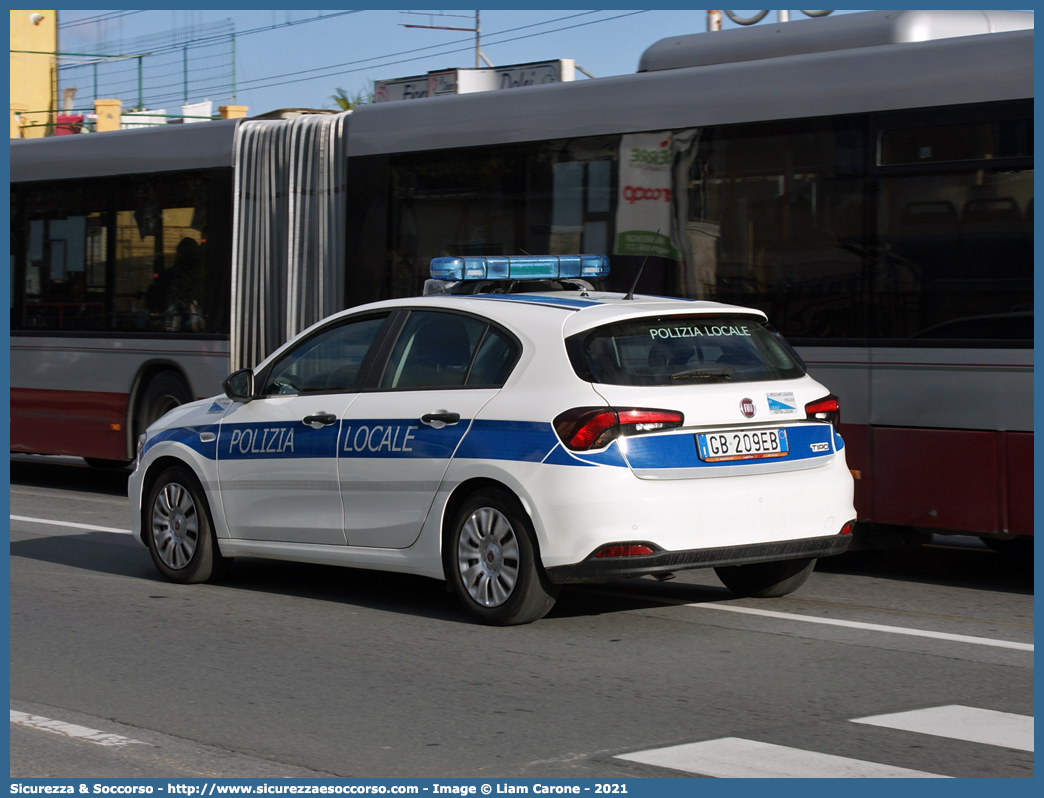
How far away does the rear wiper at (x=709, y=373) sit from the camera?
7.20 metres

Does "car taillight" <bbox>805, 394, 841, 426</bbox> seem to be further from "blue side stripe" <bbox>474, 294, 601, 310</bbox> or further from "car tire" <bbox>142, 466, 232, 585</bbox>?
"car tire" <bbox>142, 466, 232, 585</bbox>

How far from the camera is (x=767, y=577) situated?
8.20m

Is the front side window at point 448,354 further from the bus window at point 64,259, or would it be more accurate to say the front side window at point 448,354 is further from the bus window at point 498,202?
the bus window at point 64,259

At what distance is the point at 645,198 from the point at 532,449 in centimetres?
353

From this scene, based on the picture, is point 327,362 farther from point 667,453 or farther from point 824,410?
point 824,410

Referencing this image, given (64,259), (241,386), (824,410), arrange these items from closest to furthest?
(824,410), (241,386), (64,259)

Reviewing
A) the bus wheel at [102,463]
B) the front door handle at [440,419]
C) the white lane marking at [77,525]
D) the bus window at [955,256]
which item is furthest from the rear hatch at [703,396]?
the bus wheel at [102,463]

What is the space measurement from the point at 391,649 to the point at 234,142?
23.6ft

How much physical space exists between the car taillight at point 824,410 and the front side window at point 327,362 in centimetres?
233

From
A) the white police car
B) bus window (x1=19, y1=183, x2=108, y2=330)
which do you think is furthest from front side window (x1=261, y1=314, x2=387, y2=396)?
bus window (x1=19, y1=183, x2=108, y2=330)

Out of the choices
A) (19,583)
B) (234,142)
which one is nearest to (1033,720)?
(19,583)

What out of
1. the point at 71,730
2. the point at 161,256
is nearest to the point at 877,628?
the point at 71,730

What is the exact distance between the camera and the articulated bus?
27.9 ft

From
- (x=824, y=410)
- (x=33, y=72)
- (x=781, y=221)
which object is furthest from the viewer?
(x=33, y=72)
